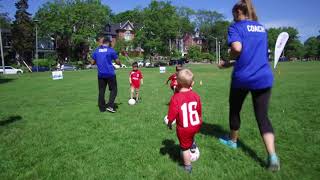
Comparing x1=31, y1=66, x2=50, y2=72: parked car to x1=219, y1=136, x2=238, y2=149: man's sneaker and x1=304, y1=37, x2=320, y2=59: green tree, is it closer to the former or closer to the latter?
x1=219, y1=136, x2=238, y2=149: man's sneaker

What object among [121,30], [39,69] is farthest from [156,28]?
[39,69]

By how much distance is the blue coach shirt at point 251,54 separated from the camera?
4.53 meters

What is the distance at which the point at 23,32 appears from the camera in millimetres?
71750

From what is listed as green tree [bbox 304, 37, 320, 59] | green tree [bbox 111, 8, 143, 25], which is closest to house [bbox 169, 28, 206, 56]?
green tree [bbox 111, 8, 143, 25]

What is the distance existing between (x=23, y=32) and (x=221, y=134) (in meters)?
73.3

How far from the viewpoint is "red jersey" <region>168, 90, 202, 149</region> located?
4637mm

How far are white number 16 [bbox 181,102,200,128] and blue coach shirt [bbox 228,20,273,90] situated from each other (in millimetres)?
788

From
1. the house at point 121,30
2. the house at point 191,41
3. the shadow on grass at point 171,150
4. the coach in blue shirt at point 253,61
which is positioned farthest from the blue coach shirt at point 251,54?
the house at point 191,41

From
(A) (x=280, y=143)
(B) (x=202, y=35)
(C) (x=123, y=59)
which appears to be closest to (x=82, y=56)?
(C) (x=123, y=59)

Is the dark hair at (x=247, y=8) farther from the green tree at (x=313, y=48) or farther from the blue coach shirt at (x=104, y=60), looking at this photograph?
the green tree at (x=313, y=48)

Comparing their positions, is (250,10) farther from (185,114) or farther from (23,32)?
(23,32)

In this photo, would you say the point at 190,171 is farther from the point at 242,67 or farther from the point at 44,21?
the point at 44,21

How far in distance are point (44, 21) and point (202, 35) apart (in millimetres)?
71804

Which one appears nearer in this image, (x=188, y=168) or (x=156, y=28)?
(x=188, y=168)
